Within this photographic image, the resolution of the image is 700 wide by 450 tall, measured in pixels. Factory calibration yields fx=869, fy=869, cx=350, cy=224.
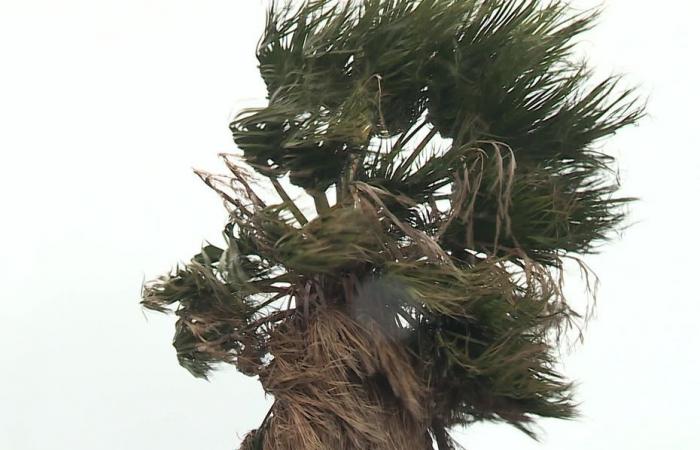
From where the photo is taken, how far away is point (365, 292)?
411 centimetres

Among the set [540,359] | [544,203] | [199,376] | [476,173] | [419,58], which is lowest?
[540,359]

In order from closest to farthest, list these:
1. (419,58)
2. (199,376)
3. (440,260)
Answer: (440,260) → (419,58) → (199,376)

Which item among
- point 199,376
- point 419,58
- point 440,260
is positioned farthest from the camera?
point 199,376

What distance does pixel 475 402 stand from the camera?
13.6 feet

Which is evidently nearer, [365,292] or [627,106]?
[365,292]

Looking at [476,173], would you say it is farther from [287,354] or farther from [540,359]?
[287,354]

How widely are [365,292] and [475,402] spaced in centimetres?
75

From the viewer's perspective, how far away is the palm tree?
155 inches

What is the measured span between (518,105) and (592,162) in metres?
0.53

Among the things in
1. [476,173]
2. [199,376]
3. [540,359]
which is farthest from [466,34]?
[199,376]

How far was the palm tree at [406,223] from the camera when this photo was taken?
12.9 ft

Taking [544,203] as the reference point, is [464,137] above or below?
above

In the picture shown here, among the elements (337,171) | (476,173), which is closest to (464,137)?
(476,173)

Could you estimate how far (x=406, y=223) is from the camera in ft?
13.5
